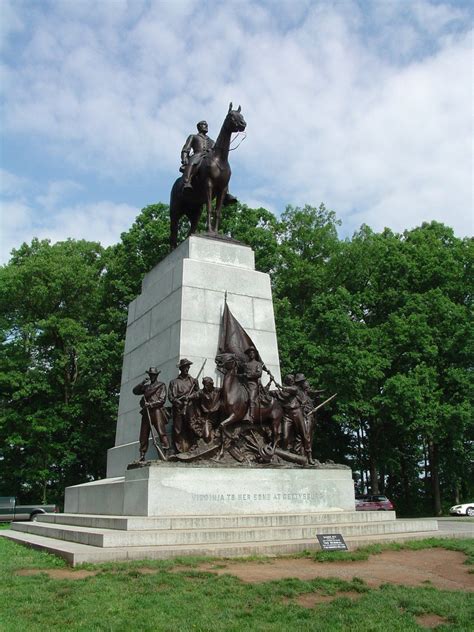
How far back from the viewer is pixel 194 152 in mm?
16719

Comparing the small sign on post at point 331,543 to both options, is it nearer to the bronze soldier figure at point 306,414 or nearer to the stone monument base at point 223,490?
the stone monument base at point 223,490

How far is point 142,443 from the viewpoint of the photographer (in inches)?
504

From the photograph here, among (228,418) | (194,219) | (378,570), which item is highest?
(194,219)

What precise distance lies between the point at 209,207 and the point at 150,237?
611 inches

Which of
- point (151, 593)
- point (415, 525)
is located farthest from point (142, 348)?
point (151, 593)

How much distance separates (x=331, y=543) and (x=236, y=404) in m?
→ 4.23

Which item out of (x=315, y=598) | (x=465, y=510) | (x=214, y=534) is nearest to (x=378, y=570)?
(x=315, y=598)

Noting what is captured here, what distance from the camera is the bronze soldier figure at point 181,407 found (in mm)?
12469

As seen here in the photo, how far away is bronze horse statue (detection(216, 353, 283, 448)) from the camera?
1286 cm

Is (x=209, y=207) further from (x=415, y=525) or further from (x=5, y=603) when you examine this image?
(x=5, y=603)

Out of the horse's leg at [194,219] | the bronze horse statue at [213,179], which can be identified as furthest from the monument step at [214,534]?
the horse's leg at [194,219]

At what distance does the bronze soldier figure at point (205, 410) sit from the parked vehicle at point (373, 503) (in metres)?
17.4

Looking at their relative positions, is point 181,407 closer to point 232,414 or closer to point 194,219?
point 232,414

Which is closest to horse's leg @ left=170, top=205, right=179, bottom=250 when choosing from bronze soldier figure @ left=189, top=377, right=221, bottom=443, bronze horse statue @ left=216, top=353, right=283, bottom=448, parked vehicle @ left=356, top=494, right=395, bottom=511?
bronze horse statue @ left=216, top=353, right=283, bottom=448
